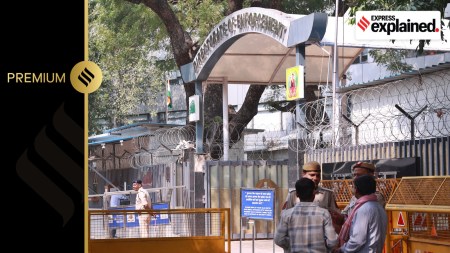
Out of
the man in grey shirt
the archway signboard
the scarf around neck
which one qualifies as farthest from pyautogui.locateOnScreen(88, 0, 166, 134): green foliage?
the man in grey shirt

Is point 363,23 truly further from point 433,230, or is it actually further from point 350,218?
point 350,218

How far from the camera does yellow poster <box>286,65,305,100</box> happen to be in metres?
18.2

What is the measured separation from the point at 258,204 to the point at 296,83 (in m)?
3.60

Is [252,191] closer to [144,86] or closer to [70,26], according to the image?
[70,26]

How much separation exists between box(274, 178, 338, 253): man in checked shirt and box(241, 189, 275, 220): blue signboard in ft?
25.4

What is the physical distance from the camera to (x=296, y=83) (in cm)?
1836

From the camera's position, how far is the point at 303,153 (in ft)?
64.3

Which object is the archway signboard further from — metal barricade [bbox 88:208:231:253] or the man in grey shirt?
the man in grey shirt

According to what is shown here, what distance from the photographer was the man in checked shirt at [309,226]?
742 centimetres

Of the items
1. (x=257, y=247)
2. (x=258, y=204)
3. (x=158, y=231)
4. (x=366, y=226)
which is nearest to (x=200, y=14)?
(x=257, y=247)

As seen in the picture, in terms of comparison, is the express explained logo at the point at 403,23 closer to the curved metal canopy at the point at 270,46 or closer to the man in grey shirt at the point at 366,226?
the curved metal canopy at the point at 270,46

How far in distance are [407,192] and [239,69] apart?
14954mm

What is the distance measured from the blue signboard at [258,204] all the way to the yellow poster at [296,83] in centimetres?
308

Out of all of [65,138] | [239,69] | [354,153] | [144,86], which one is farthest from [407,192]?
[144,86]
